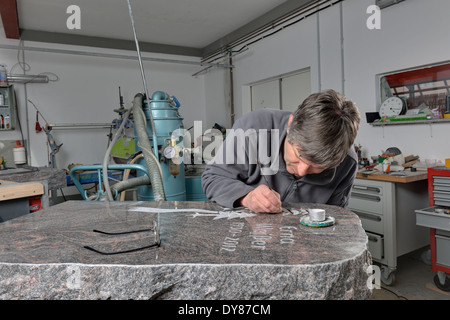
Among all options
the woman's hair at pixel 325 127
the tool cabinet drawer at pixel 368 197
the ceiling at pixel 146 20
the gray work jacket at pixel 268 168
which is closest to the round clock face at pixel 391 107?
the tool cabinet drawer at pixel 368 197

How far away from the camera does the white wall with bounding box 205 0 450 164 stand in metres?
2.57

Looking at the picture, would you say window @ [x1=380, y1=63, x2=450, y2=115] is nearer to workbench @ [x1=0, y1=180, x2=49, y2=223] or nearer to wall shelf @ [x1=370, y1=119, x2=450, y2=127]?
wall shelf @ [x1=370, y1=119, x2=450, y2=127]

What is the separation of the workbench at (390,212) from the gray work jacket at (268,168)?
1235 mm

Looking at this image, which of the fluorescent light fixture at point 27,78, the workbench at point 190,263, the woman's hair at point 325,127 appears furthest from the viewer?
the fluorescent light fixture at point 27,78

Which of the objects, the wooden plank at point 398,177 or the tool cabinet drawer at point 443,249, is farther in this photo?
the wooden plank at point 398,177

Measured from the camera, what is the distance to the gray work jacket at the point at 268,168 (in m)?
1.18

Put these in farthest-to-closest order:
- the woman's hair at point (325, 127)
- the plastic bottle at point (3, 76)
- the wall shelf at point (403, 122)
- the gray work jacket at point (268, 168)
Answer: the plastic bottle at point (3, 76) < the wall shelf at point (403, 122) < the gray work jacket at point (268, 168) < the woman's hair at point (325, 127)

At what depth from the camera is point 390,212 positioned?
229cm

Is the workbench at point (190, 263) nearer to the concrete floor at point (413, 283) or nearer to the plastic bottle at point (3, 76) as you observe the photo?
the concrete floor at point (413, 283)

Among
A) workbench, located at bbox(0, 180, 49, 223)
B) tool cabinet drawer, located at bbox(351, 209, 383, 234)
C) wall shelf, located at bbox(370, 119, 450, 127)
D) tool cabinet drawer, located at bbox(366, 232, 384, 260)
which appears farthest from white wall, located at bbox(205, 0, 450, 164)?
workbench, located at bbox(0, 180, 49, 223)

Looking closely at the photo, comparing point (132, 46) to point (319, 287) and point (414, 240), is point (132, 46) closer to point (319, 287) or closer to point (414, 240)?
point (414, 240)

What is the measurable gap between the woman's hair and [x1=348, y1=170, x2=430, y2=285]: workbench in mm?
1583

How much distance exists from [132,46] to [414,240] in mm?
5023
